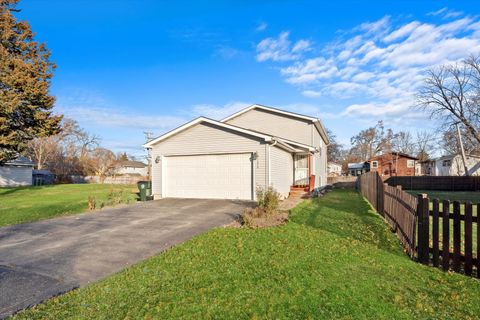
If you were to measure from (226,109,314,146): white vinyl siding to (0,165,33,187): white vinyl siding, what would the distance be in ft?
88.4

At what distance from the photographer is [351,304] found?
3568 millimetres

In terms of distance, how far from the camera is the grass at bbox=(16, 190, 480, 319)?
11.3ft

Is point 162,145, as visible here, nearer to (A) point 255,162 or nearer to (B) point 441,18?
(A) point 255,162

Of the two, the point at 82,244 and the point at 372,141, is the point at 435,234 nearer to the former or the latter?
the point at 82,244

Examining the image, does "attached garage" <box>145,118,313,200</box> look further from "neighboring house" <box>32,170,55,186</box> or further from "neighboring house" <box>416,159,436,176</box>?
"neighboring house" <box>416,159,436,176</box>

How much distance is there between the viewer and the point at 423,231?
17.6ft

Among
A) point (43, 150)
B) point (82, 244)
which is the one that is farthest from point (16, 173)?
point (82, 244)

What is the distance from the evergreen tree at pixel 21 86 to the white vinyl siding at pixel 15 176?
13436 mm

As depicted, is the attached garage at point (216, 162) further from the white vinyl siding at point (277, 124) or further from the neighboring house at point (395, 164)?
the neighboring house at point (395, 164)

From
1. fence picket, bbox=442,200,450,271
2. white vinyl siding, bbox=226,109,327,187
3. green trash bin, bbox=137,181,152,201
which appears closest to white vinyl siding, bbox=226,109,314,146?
white vinyl siding, bbox=226,109,327,187

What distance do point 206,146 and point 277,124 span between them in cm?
860

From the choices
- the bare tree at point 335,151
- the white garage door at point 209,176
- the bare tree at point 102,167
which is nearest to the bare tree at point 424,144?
the bare tree at point 335,151

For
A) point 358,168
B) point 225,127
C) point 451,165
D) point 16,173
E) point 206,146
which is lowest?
point 16,173

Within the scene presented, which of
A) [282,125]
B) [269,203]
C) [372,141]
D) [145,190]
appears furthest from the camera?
[372,141]
